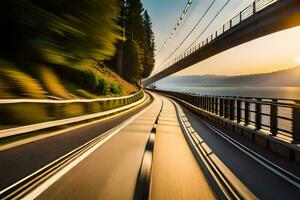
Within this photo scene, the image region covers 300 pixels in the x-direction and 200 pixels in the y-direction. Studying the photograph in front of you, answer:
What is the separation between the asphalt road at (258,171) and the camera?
4.63 meters

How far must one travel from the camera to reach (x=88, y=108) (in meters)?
15.3

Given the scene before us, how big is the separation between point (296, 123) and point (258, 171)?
8.15 feet

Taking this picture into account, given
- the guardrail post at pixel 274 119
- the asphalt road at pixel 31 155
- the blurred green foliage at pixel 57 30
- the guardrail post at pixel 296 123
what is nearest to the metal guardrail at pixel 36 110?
the asphalt road at pixel 31 155

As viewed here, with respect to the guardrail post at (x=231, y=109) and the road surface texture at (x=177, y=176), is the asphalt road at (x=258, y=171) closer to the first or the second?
the road surface texture at (x=177, y=176)

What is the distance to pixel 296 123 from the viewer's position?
755cm

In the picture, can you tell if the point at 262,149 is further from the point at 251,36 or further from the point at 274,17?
the point at 251,36

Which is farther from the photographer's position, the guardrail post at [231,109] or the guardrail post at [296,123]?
the guardrail post at [231,109]

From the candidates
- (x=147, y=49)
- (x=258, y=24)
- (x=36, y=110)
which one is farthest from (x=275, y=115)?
(x=147, y=49)

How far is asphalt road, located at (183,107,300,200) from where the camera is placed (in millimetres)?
4626

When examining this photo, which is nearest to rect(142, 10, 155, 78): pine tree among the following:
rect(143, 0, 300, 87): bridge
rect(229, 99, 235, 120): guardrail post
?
rect(143, 0, 300, 87): bridge

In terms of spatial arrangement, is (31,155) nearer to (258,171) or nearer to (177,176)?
(177,176)

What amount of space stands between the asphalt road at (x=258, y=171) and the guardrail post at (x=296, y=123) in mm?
705

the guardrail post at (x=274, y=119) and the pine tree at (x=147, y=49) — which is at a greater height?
the pine tree at (x=147, y=49)

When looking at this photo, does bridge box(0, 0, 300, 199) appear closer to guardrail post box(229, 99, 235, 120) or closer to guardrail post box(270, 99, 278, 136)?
guardrail post box(270, 99, 278, 136)
